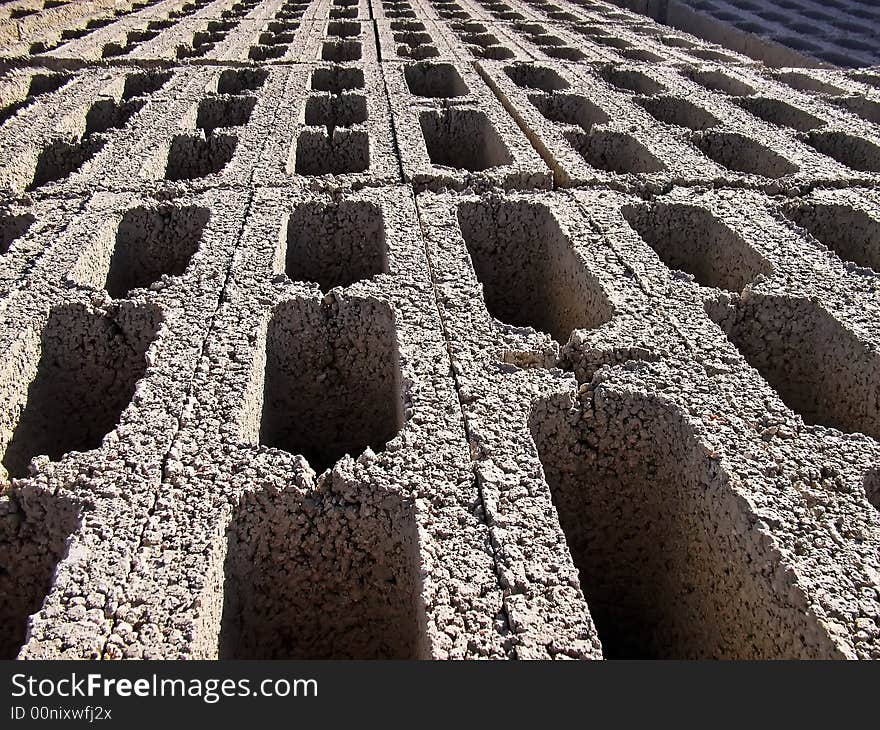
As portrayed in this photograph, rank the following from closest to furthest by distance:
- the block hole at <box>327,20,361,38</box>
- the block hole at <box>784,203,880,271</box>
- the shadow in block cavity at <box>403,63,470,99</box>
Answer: the block hole at <box>784,203,880,271</box> → the shadow in block cavity at <box>403,63,470,99</box> → the block hole at <box>327,20,361,38</box>

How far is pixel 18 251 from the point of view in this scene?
157 inches

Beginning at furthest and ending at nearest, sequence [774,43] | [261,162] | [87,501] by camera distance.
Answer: [774,43], [261,162], [87,501]

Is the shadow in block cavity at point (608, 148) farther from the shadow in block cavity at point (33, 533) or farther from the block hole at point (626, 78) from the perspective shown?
the shadow in block cavity at point (33, 533)

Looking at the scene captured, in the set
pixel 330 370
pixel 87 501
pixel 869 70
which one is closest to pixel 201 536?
pixel 87 501

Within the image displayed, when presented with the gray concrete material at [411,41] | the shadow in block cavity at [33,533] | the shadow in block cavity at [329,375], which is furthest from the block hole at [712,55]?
the shadow in block cavity at [33,533]

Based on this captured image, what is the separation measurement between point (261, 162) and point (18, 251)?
177cm

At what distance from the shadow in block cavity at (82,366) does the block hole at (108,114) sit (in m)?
3.71

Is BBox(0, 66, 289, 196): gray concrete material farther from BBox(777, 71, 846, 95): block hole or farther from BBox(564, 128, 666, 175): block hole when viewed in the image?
BBox(777, 71, 846, 95): block hole

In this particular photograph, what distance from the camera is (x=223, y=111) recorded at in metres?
6.64

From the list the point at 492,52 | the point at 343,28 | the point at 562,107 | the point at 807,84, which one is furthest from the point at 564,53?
the point at 343,28

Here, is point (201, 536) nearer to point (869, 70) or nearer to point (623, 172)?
point (623, 172)

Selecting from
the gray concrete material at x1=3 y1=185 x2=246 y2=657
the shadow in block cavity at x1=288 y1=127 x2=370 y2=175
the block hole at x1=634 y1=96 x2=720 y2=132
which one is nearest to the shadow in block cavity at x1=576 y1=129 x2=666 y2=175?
the block hole at x1=634 y1=96 x2=720 y2=132

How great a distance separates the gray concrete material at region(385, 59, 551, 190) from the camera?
→ 16.1 ft

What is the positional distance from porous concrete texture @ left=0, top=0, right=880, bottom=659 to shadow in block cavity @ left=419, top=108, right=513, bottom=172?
26 millimetres
